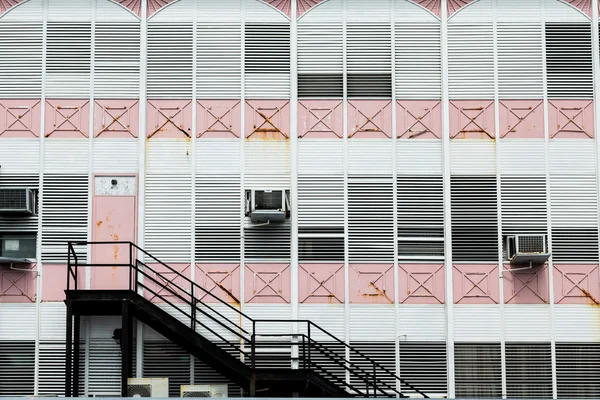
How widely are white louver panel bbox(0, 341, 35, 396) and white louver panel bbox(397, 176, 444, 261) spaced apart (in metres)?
8.56

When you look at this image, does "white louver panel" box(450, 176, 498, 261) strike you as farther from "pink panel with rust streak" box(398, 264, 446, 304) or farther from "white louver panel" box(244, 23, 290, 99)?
"white louver panel" box(244, 23, 290, 99)

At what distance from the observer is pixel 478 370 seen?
21.0 metres

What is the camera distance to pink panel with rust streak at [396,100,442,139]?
71.2 feet

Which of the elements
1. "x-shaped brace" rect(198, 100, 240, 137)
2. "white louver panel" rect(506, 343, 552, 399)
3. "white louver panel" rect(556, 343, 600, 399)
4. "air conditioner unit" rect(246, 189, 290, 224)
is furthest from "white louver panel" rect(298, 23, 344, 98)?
"white louver panel" rect(556, 343, 600, 399)

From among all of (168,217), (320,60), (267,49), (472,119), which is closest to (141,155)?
(168,217)

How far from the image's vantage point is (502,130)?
2175cm

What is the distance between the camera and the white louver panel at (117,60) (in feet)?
71.4

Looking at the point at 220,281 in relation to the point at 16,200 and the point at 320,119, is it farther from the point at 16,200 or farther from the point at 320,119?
the point at 16,200

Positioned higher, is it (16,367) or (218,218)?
(218,218)

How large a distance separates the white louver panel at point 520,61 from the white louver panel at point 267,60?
499cm

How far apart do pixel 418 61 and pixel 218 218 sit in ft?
19.4

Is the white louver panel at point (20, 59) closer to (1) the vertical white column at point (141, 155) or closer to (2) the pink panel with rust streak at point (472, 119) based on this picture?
(1) the vertical white column at point (141, 155)

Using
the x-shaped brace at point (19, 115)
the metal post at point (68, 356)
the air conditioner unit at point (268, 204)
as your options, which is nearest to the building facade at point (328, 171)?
the x-shaped brace at point (19, 115)

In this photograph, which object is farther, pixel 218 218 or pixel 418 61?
pixel 418 61
